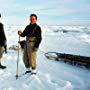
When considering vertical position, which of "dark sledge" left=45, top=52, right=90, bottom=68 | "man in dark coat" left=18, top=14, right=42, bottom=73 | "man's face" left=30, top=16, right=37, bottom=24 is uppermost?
"man's face" left=30, top=16, right=37, bottom=24

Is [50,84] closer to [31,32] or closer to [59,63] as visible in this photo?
[31,32]

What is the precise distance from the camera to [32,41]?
8133 millimetres

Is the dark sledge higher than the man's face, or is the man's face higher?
the man's face

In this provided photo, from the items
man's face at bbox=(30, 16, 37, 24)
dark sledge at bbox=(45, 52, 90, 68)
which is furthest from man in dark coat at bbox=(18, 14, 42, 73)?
dark sledge at bbox=(45, 52, 90, 68)

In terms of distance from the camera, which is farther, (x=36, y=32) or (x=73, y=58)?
(x=73, y=58)

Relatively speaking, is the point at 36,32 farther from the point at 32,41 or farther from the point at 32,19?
the point at 32,19

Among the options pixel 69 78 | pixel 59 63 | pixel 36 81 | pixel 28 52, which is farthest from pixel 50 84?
pixel 59 63

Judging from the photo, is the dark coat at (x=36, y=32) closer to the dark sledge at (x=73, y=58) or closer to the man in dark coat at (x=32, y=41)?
the man in dark coat at (x=32, y=41)

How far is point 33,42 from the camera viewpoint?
8148mm

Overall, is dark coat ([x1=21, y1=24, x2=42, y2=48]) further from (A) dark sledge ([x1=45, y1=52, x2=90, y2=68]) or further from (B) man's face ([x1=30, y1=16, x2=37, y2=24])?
(A) dark sledge ([x1=45, y1=52, x2=90, y2=68])

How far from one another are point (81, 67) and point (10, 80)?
3251 mm

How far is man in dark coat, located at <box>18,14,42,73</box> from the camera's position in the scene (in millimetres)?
8031

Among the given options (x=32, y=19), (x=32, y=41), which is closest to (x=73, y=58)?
(x=32, y=41)

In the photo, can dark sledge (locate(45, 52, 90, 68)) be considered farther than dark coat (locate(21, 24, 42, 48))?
Yes
